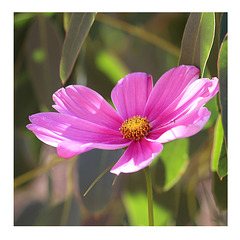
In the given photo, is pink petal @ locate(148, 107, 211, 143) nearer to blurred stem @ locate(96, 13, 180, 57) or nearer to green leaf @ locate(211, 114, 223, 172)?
green leaf @ locate(211, 114, 223, 172)

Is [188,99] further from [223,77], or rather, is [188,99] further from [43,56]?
[43,56]

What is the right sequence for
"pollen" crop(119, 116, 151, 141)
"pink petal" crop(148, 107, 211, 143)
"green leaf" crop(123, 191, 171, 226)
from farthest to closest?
"green leaf" crop(123, 191, 171, 226) → "pollen" crop(119, 116, 151, 141) → "pink petal" crop(148, 107, 211, 143)

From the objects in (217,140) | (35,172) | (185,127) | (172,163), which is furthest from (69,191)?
(185,127)

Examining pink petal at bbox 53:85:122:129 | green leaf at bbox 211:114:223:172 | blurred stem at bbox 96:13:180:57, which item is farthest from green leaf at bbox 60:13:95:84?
green leaf at bbox 211:114:223:172

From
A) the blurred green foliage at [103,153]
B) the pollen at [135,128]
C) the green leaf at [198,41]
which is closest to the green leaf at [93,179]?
the blurred green foliage at [103,153]
